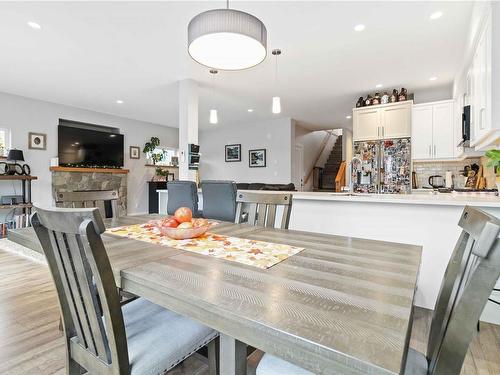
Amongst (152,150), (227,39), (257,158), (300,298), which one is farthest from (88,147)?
(300,298)

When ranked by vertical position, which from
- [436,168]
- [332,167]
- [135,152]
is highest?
[135,152]


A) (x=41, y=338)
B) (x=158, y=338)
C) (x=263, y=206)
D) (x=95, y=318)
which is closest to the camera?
(x=95, y=318)

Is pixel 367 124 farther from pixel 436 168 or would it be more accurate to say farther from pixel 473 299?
pixel 473 299

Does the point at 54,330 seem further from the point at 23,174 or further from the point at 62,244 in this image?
the point at 23,174

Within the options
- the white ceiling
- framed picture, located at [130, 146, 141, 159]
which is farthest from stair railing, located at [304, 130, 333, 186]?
framed picture, located at [130, 146, 141, 159]

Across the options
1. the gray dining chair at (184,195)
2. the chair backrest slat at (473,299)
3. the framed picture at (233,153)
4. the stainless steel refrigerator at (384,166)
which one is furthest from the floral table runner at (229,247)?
the framed picture at (233,153)

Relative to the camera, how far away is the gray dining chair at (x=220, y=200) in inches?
122

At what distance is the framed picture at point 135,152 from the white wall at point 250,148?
7.01ft

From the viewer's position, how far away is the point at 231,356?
82 cm

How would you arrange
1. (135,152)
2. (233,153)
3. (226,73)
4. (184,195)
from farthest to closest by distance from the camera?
(233,153) < (135,152) < (226,73) < (184,195)

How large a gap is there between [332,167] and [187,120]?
23.3 ft

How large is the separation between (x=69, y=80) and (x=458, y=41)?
5.52 m

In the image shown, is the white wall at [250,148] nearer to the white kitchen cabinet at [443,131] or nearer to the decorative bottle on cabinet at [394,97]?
the decorative bottle on cabinet at [394,97]

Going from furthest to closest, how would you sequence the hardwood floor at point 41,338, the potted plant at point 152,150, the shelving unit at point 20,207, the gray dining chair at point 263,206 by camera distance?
the potted plant at point 152,150 < the shelving unit at point 20,207 < the gray dining chair at point 263,206 < the hardwood floor at point 41,338
